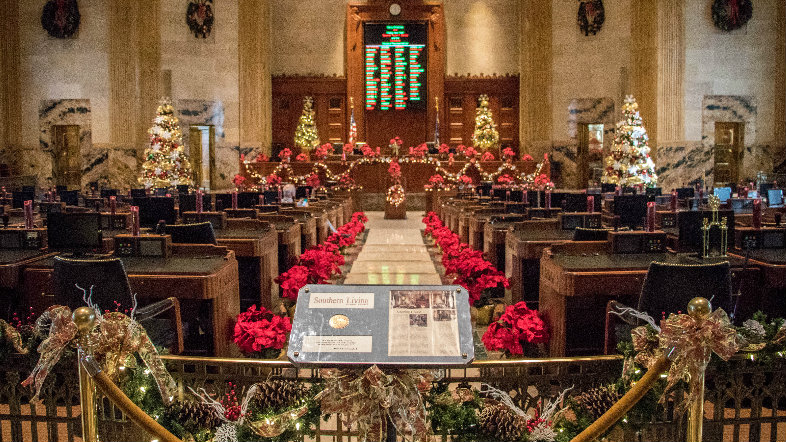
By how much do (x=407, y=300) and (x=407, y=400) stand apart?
31cm

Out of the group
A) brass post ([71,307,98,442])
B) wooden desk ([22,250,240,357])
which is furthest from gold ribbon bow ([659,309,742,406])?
wooden desk ([22,250,240,357])

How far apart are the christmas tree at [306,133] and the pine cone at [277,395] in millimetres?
17599

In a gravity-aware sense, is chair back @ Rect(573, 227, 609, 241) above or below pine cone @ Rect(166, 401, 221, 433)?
above

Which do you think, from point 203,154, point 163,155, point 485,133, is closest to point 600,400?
point 163,155

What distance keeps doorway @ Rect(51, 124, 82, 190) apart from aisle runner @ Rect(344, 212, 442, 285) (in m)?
9.40

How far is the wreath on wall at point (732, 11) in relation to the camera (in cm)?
1702

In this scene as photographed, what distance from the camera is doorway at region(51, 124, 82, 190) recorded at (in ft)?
61.3

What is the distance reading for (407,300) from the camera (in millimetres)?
2197

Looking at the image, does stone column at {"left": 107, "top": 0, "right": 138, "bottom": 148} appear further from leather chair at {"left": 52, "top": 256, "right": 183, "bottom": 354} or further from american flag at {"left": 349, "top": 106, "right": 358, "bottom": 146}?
leather chair at {"left": 52, "top": 256, "right": 183, "bottom": 354}

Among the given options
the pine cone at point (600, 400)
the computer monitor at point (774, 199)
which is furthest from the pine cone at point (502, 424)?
the computer monitor at point (774, 199)

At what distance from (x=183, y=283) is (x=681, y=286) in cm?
280

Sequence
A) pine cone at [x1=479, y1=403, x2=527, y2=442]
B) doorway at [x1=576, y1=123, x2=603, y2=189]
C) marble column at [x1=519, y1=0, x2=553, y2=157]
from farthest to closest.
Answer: marble column at [x1=519, y1=0, x2=553, y2=157]
doorway at [x1=576, y1=123, x2=603, y2=189]
pine cone at [x1=479, y1=403, x2=527, y2=442]

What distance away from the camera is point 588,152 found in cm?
2041

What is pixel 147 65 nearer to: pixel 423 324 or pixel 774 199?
pixel 774 199
